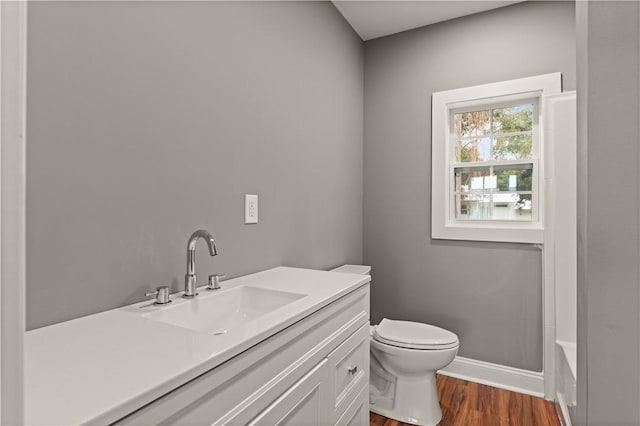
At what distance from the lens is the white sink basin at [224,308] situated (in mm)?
1080

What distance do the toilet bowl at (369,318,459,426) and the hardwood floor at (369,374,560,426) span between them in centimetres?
7

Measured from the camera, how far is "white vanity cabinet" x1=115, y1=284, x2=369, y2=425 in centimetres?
65

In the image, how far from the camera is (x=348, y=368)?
133 centimetres

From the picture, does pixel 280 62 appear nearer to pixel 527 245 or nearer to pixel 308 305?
pixel 308 305

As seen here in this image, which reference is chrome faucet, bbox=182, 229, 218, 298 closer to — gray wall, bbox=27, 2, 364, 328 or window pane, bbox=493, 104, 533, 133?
gray wall, bbox=27, 2, 364, 328

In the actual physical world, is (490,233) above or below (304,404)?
above

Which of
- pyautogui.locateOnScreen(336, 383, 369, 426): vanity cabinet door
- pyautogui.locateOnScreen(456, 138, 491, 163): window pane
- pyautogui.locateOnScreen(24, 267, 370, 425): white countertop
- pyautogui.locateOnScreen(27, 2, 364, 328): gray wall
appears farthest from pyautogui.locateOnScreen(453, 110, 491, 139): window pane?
pyautogui.locateOnScreen(24, 267, 370, 425): white countertop

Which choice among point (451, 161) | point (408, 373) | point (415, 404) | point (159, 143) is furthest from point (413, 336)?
point (159, 143)

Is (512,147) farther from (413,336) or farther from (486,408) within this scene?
(486,408)

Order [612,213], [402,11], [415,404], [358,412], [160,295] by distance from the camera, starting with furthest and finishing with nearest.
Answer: [402,11] < [415,404] < [358,412] < [160,295] < [612,213]

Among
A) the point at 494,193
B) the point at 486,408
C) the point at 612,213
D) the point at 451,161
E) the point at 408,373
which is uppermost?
the point at 451,161

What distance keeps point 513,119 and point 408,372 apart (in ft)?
5.94

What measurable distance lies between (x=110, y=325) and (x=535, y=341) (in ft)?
7.88

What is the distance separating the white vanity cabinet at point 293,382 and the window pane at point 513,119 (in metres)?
1.71
